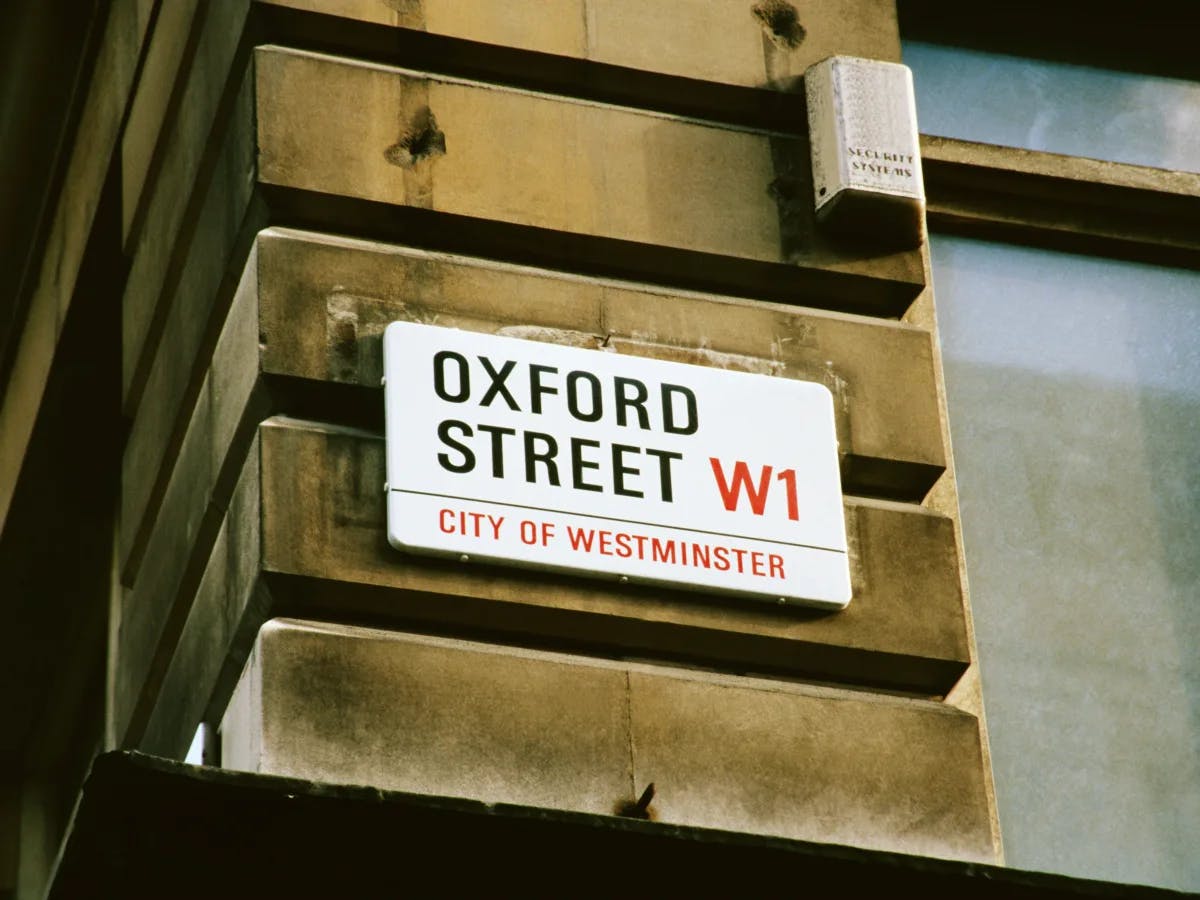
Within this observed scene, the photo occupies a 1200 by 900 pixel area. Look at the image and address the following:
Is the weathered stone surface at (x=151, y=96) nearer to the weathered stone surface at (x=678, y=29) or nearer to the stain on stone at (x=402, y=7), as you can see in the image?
the stain on stone at (x=402, y=7)

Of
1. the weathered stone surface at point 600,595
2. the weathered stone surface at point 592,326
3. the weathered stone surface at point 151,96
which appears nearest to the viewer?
the weathered stone surface at point 600,595

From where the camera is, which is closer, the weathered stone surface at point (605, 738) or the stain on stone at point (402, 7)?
the weathered stone surface at point (605, 738)

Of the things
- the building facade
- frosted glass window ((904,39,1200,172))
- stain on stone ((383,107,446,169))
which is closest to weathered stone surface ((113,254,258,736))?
the building facade

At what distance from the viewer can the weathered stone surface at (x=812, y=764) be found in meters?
9.55

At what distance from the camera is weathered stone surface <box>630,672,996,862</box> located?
31.3 ft

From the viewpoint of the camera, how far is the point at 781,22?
437 inches

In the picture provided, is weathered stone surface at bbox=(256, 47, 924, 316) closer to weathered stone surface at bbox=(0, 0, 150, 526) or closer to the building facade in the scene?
the building facade

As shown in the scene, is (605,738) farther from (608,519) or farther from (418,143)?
(418,143)

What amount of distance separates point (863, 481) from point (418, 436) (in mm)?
1796

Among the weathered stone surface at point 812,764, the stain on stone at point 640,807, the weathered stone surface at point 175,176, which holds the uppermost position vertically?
the weathered stone surface at point 175,176

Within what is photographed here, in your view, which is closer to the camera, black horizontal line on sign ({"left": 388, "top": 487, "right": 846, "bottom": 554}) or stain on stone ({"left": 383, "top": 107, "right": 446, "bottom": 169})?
black horizontal line on sign ({"left": 388, "top": 487, "right": 846, "bottom": 554})

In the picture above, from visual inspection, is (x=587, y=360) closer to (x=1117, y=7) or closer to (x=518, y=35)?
(x=518, y=35)

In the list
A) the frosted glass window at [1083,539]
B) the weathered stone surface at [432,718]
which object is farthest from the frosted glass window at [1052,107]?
the weathered stone surface at [432,718]

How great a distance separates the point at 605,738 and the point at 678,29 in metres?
2.93
